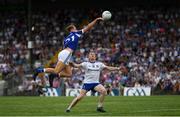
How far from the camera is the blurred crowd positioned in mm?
38594

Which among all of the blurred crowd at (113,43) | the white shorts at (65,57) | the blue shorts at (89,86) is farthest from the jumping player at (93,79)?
the blurred crowd at (113,43)

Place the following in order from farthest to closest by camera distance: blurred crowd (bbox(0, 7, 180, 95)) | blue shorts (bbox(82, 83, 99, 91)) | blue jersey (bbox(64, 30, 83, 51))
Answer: blurred crowd (bbox(0, 7, 180, 95))
blue jersey (bbox(64, 30, 83, 51))
blue shorts (bbox(82, 83, 99, 91))

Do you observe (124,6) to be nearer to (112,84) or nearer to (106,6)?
(106,6)

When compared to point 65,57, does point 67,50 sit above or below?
above

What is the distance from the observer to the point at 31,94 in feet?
127

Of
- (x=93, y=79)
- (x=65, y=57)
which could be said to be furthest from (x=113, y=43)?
(x=93, y=79)

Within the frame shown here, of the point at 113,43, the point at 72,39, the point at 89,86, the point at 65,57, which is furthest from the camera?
the point at 113,43

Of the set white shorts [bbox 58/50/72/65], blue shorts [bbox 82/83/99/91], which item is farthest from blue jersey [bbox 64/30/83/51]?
blue shorts [bbox 82/83/99/91]

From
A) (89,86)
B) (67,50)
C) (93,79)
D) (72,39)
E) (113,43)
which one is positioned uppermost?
(72,39)

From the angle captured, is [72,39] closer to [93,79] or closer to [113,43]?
[93,79]

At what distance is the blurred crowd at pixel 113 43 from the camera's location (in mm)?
38594

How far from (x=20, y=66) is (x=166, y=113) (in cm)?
2199

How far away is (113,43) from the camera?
42.6m

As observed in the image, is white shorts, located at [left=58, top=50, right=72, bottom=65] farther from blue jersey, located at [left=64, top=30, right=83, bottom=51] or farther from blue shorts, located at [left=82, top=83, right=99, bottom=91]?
blue shorts, located at [left=82, top=83, right=99, bottom=91]
